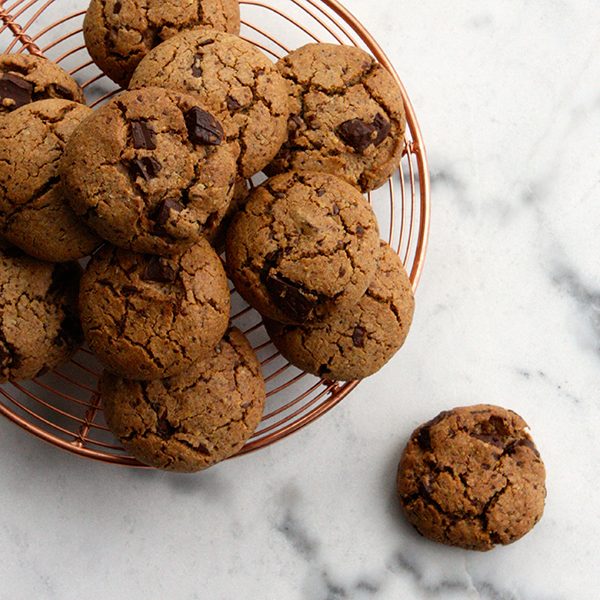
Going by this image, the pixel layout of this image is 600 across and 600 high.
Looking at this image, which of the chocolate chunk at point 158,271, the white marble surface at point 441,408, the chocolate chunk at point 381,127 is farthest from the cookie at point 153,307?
the white marble surface at point 441,408

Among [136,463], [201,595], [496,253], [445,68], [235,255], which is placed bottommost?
[201,595]

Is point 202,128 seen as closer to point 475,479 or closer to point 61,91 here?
point 61,91

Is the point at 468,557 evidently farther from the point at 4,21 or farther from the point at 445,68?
the point at 4,21

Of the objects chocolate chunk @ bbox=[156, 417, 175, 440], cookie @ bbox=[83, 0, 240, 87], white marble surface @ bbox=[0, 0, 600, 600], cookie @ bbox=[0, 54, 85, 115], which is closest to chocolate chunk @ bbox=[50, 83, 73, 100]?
cookie @ bbox=[0, 54, 85, 115]

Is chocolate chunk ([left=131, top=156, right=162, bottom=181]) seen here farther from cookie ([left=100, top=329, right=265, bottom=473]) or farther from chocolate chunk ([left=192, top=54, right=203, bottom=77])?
cookie ([left=100, top=329, right=265, bottom=473])

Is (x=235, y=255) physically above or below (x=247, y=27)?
below

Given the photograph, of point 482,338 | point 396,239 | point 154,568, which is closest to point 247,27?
point 396,239

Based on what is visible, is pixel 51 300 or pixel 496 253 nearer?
pixel 51 300
